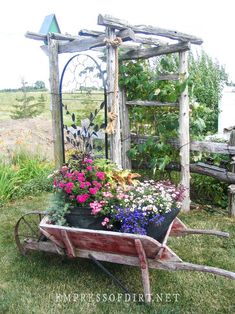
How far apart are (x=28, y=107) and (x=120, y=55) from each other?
5.69 metres

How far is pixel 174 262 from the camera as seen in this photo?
100.0 inches

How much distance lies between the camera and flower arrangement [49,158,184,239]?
8.70ft

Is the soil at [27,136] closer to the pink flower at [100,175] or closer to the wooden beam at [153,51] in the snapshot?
the wooden beam at [153,51]

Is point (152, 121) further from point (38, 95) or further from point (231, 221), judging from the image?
point (38, 95)

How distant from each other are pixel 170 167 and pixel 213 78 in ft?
12.9

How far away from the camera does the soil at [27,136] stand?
21.1 ft

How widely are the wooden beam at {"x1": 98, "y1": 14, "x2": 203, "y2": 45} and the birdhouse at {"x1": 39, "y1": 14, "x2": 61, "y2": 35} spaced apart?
1038 millimetres

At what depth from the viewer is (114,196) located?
9.23 ft

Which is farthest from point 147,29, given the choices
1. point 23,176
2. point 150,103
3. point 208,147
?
point 23,176

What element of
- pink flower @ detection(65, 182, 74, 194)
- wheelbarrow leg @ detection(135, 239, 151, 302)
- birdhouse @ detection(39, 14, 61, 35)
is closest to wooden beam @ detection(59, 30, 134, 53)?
birdhouse @ detection(39, 14, 61, 35)

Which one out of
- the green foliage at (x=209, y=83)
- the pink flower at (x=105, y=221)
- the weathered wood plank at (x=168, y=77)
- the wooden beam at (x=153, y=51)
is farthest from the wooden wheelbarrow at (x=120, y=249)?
the green foliage at (x=209, y=83)

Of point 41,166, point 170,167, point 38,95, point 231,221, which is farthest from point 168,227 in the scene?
point 38,95

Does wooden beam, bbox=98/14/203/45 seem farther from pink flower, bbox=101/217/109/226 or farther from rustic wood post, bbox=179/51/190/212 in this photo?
pink flower, bbox=101/217/109/226

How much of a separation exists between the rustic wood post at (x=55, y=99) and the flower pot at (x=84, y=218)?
1.79m
